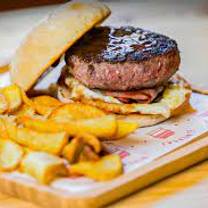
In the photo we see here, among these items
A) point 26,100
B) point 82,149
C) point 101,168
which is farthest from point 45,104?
point 101,168

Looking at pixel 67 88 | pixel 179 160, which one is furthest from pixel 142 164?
pixel 67 88

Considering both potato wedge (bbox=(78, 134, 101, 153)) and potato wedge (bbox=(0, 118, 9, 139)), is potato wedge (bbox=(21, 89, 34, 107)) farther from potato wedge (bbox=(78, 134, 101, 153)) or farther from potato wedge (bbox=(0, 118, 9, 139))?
potato wedge (bbox=(78, 134, 101, 153))

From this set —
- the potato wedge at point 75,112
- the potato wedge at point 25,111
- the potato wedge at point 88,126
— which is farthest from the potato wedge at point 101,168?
the potato wedge at point 25,111

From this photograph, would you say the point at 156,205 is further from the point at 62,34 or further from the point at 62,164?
the point at 62,34

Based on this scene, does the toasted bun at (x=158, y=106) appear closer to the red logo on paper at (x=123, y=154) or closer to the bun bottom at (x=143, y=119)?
the bun bottom at (x=143, y=119)

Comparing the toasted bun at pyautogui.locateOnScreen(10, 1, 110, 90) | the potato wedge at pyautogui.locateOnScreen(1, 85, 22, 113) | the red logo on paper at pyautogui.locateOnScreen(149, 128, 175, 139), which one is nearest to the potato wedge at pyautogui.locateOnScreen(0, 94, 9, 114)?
the potato wedge at pyautogui.locateOnScreen(1, 85, 22, 113)

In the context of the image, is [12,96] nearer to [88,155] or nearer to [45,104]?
[45,104]
